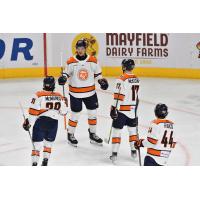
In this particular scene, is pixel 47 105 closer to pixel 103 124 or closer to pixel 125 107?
pixel 125 107

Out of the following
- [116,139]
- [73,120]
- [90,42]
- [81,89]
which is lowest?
[116,139]

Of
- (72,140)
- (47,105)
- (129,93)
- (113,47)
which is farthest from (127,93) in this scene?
(113,47)

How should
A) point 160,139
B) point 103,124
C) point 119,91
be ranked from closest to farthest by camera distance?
point 160,139
point 119,91
point 103,124

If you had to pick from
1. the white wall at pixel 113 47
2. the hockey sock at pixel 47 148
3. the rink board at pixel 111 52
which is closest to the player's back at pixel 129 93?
the hockey sock at pixel 47 148

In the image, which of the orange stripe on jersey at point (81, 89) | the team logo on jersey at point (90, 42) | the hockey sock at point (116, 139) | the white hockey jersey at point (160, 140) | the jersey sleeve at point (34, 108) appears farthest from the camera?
the team logo on jersey at point (90, 42)

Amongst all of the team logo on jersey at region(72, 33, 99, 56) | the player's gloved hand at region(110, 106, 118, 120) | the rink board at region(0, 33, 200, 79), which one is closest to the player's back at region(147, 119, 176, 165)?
the player's gloved hand at region(110, 106, 118, 120)

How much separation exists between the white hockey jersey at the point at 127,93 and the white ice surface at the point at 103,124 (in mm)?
684

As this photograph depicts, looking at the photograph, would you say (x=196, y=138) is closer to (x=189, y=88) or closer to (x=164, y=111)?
(x=164, y=111)

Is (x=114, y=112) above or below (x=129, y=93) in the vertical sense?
below

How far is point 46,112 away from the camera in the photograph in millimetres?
5914

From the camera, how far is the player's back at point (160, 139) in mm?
5156

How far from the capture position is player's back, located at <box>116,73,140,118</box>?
6.21m

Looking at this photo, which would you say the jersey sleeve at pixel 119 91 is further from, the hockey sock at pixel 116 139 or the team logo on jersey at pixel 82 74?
the team logo on jersey at pixel 82 74

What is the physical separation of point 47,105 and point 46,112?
0.11 metres
